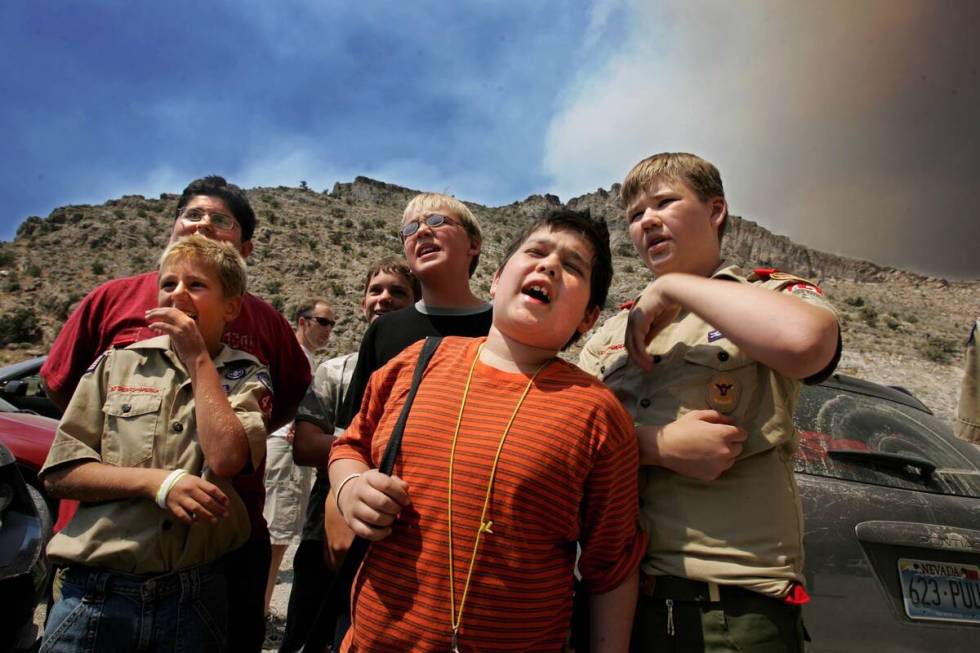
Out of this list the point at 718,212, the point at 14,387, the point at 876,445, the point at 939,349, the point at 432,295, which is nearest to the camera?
the point at 718,212

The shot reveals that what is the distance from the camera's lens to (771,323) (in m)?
1.27

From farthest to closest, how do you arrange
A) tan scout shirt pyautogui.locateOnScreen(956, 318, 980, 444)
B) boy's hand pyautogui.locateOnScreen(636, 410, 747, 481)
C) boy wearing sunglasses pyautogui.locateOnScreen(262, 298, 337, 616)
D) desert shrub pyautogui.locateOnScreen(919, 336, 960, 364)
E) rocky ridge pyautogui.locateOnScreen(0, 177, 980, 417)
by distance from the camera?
rocky ridge pyautogui.locateOnScreen(0, 177, 980, 417) < desert shrub pyautogui.locateOnScreen(919, 336, 960, 364) < boy wearing sunglasses pyautogui.locateOnScreen(262, 298, 337, 616) < tan scout shirt pyautogui.locateOnScreen(956, 318, 980, 444) < boy's hand pyautogui.locateOnScreen(636, 410, 747, 481)

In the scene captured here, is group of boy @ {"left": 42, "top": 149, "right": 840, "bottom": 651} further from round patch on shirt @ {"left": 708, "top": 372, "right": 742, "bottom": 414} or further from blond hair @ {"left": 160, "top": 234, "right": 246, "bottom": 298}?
blond hair @ {"left": 160, "top": 234, "right": 246, "bottom": 298}

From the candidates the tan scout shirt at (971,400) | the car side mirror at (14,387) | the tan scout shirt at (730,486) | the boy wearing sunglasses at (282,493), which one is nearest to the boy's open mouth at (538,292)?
the tan scout shirt at (730,486)

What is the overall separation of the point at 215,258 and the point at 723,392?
1664mm

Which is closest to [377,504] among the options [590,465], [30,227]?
[590,465]

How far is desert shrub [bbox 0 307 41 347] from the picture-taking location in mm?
28453

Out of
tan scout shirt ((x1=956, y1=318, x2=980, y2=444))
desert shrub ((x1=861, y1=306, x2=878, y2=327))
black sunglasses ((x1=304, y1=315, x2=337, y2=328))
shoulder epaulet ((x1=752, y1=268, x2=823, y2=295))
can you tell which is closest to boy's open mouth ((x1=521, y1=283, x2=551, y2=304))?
shoulder epaulet ((x1=752, y1=268, x2=823, y2=295))

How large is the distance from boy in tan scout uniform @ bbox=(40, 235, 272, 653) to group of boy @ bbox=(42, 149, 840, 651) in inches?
0.9

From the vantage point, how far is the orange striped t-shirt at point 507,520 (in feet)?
4.16

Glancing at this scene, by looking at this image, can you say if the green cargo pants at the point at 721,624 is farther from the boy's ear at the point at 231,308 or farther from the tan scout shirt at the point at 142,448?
the boy's ear at the point at 231,308

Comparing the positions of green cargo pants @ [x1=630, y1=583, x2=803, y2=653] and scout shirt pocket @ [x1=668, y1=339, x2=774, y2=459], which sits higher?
scout shirt pocket @ [x1=668, y1=339, x2=774, y2=459]

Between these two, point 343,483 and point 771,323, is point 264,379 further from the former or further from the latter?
point 771,323

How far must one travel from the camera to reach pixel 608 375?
177 cm
